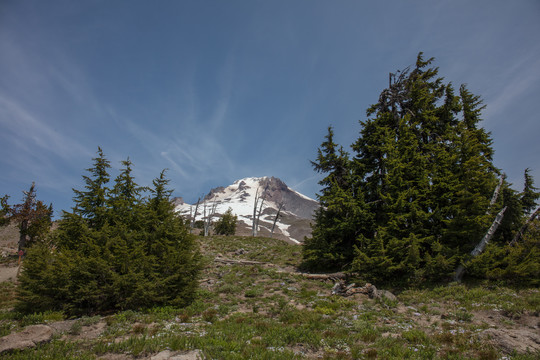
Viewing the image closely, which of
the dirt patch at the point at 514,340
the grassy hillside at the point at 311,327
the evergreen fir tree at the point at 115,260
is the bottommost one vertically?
the grassy hillside at the point at 311,327

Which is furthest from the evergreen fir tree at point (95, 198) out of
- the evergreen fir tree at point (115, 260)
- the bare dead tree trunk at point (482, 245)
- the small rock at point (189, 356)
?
the bare dead tree trunk at point (482, 245)

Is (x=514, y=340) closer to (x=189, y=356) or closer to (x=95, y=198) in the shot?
(x=189, y=356)

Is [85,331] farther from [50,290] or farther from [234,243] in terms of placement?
[234,243]

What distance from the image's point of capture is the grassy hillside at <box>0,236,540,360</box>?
684 centimetres

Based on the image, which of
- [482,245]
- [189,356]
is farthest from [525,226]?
[189,356]

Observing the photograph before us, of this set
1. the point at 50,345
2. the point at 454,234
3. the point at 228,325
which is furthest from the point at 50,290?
the point at 454,234

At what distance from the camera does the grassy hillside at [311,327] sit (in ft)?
22.4

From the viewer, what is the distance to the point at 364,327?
8961 mm

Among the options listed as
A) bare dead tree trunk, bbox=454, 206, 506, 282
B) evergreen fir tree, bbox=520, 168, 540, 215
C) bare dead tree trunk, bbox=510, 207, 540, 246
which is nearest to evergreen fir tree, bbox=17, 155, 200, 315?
bare dead tree trunk, bbox=454, 206, 506, 282

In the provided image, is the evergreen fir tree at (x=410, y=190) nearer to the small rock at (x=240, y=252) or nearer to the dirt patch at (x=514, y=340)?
the dirt patch at (x=514, y=340)

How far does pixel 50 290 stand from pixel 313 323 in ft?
41.3

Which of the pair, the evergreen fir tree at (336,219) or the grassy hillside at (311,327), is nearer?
the grassy hillside at (311,327)

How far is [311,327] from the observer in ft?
30.0

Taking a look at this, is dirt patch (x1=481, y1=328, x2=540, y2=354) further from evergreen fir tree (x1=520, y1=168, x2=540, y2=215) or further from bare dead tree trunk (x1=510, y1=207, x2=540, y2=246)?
evergreen fir tree (x1=520, y1=168, x2=540, y2=215)
